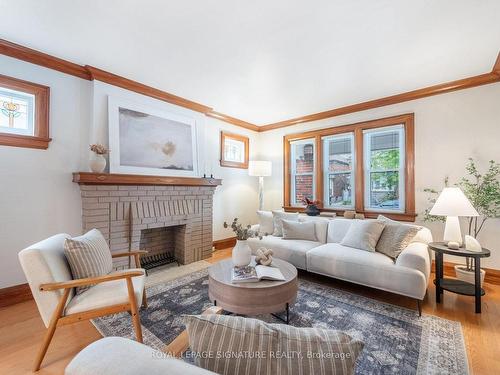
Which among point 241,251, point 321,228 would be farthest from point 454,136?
point 241,251

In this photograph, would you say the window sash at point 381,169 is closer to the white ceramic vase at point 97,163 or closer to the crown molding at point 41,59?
the white ceramic vase at point 97,163

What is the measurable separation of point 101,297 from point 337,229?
2883 mm

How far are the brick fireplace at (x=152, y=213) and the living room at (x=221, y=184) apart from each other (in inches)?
0.9

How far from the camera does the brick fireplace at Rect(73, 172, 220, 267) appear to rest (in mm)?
2855

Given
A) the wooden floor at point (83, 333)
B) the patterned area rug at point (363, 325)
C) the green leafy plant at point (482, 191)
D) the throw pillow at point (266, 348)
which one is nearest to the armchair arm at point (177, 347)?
the throw pillow at point (266, 348)

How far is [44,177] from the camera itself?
265 centimetres

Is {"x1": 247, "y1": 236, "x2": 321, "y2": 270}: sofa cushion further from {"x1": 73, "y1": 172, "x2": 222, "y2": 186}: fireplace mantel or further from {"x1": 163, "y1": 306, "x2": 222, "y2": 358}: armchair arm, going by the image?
{"x1": 163, "y1": 306, "x2": 222, "y2": 358}: armchair arm

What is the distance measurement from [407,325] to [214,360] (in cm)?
219

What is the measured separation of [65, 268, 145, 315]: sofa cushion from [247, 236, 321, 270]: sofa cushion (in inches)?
73.3

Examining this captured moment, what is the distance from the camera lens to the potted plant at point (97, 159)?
9.22ft

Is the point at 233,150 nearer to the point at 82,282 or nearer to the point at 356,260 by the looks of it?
the point at 356,260

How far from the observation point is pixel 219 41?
2.31 metres

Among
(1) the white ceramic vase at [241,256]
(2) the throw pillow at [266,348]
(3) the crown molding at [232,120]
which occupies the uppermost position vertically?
(3) the crown molding at [232,120]

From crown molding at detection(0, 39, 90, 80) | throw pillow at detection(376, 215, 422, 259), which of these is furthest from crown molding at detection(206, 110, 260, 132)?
throw pillow at detection(376, 215, 422, 259)
